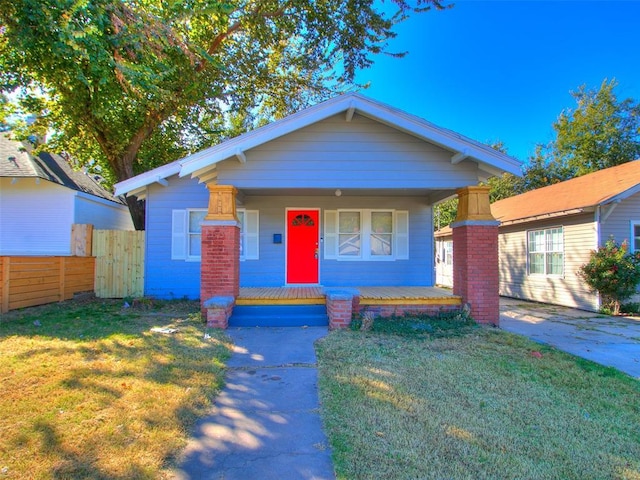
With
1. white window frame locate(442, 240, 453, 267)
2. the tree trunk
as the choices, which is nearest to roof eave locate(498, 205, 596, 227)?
white window frame locate(442, 240, 453, 267)

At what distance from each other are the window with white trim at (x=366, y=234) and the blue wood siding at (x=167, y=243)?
3645 millimetres

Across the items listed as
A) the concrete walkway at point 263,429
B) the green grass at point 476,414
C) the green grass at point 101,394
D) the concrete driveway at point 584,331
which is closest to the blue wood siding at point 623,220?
the concrete driveway at point 584,331

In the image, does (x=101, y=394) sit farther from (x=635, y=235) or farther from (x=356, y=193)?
(x=635, y=235)

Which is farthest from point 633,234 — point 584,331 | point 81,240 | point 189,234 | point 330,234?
point 81,240

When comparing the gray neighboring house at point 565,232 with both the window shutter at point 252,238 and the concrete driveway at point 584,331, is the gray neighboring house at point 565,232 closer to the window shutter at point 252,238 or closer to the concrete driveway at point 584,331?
the concrete driveway at point 584,331

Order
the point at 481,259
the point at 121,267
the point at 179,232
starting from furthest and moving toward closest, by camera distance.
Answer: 1. the point at 121,267
2. the point at 179,232
3. the point at 481,259

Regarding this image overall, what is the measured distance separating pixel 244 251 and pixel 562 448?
25.2 feet

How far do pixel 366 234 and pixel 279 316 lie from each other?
3.58 meters

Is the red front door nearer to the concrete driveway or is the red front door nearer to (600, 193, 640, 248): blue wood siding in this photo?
the concrete driveway

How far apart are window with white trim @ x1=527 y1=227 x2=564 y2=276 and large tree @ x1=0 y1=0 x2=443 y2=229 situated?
790cm

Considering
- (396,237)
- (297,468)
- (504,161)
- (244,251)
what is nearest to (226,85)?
(244,251)

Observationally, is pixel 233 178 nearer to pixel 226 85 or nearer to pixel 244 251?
pixel 244 251

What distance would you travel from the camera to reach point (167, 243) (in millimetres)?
9531

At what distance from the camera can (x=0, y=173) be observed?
11.0 metres
